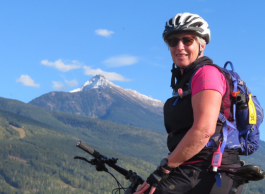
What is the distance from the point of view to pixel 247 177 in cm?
424

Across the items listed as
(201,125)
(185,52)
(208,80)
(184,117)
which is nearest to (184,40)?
(185,52)

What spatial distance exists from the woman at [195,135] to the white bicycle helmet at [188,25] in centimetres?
7

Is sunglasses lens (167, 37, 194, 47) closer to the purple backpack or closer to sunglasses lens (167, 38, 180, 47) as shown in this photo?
sunglasses lens (167, 38, 180, 47)

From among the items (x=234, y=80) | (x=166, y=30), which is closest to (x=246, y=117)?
(x=234, y=80)

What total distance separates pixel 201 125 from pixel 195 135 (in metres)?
0.13

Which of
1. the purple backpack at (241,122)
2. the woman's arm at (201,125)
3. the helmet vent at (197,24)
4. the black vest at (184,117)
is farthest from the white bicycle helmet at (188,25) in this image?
the woman's arm at (201,125)

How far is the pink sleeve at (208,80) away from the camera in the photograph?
4566mm

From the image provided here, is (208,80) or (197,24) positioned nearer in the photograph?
(208,80)

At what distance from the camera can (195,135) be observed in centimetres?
447

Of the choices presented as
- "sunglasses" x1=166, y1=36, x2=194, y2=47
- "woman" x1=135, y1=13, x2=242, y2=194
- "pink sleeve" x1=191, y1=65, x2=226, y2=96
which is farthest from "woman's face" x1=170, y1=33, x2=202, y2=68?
"pink sleeve" x1=191, y1=65, x2=226, y2=96

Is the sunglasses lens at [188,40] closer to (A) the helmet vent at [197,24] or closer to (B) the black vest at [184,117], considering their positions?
(A) the helmet vent at [197,24]

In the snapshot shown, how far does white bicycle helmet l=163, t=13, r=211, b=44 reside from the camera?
207 inches

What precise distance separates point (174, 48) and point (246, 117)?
1336 mm

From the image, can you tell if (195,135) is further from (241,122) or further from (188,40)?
(188,40)
